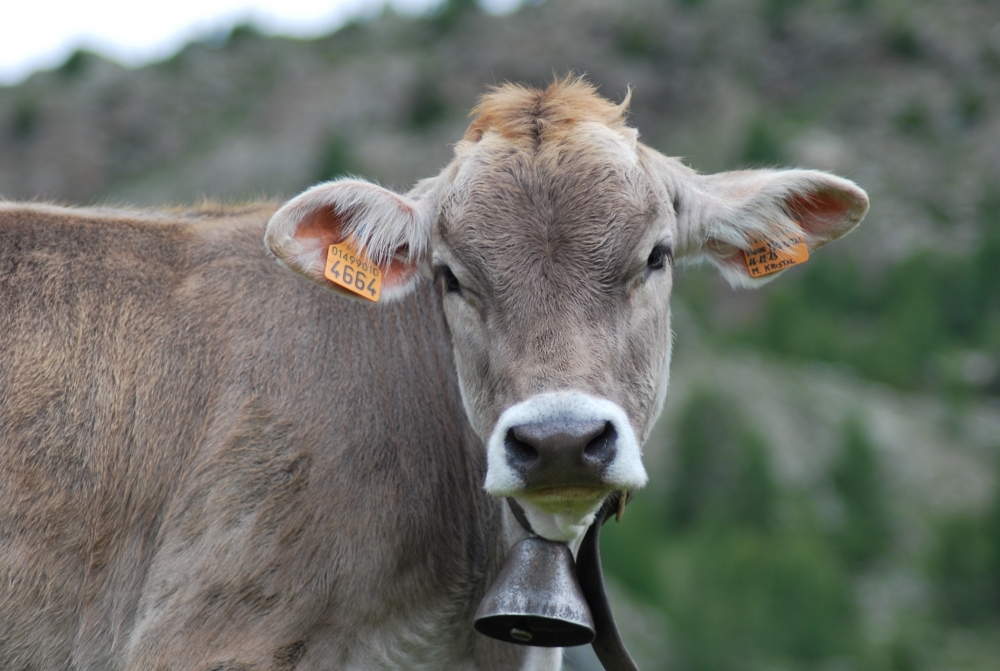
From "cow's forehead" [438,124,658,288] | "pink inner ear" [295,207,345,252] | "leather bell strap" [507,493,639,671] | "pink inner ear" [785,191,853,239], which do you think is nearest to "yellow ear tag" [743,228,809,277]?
"pink inner ear" [785,191,853,239]

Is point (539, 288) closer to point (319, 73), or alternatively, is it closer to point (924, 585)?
point (924, 585)

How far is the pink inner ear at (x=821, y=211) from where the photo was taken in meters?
6.07

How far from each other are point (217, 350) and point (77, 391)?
78 cm

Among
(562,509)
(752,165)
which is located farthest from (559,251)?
(752,165)

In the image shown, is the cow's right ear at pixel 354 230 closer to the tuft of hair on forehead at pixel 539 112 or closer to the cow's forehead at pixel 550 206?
the cow's forehead at pixel 550 206

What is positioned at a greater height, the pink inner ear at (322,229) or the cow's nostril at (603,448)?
the pink inner ear at (322,229)

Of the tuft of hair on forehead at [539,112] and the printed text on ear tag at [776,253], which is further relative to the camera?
the printed text on ear tag at [776,253]

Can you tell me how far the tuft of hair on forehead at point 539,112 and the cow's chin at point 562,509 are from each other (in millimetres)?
1952

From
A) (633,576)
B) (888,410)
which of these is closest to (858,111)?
(888,410)

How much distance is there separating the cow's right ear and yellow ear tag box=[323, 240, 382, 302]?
0.16ft

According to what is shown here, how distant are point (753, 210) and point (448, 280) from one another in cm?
191

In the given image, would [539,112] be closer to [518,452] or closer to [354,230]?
[354,230]

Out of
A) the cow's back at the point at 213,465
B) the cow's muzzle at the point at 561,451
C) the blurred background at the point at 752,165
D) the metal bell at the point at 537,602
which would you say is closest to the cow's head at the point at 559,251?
the cow's muzzle at the point at 561,451

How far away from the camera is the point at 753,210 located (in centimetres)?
609
